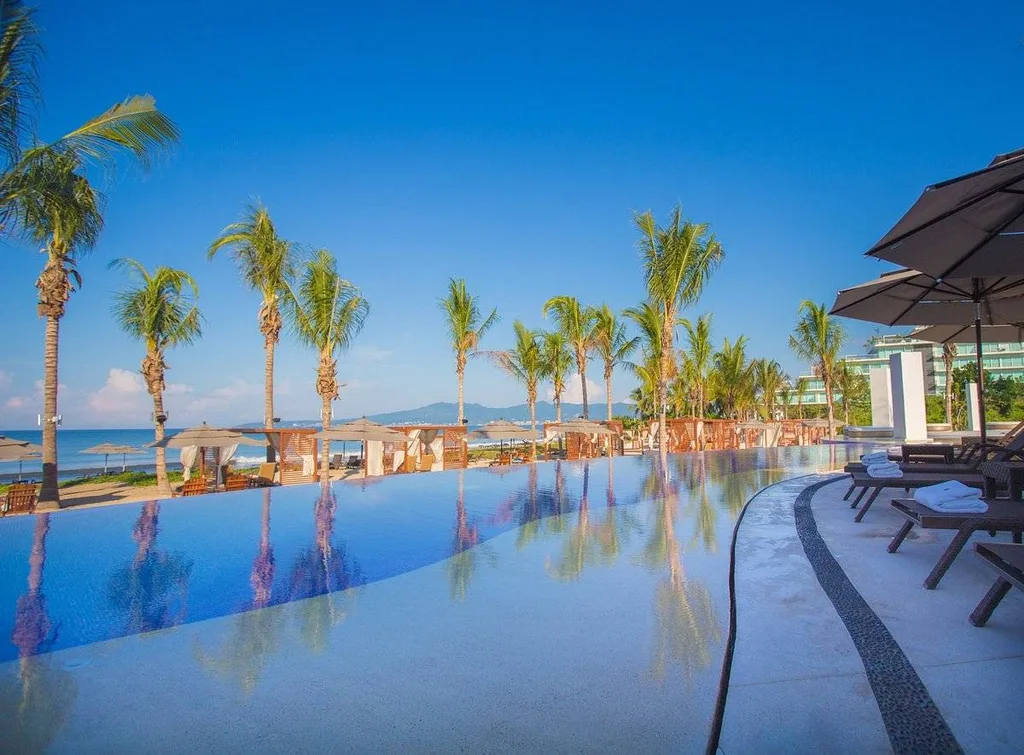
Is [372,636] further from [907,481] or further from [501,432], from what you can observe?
[501,432]

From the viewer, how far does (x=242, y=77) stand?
1419 cm

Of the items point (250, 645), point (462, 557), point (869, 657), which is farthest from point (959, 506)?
point (250, 645)

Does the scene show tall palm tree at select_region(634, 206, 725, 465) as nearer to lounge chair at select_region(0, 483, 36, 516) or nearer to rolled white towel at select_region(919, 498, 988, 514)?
rolled white towel at select_region(919, 498, 988, 514)

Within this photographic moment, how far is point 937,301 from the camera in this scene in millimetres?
6996

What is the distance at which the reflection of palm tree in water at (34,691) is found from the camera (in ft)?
6.62

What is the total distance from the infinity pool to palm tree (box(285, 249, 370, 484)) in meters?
11.2

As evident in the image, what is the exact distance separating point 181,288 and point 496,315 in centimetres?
1050

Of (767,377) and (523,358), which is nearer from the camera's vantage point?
(523,358)

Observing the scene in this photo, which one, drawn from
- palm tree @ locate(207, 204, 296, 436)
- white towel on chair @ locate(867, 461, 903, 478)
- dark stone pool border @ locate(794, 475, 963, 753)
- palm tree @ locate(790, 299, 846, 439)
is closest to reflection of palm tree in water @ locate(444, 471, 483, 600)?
dark stone pool border @ locate(794, 475, 963, 753)

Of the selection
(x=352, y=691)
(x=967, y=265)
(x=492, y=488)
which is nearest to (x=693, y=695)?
(x=352, y=691)

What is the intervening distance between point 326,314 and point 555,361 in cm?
1426

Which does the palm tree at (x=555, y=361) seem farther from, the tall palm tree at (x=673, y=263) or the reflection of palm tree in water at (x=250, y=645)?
the reflection of palm tree in water at (x=250, y=645)

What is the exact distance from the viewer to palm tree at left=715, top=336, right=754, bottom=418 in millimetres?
31156

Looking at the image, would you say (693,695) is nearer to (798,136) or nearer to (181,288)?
(181,288)
